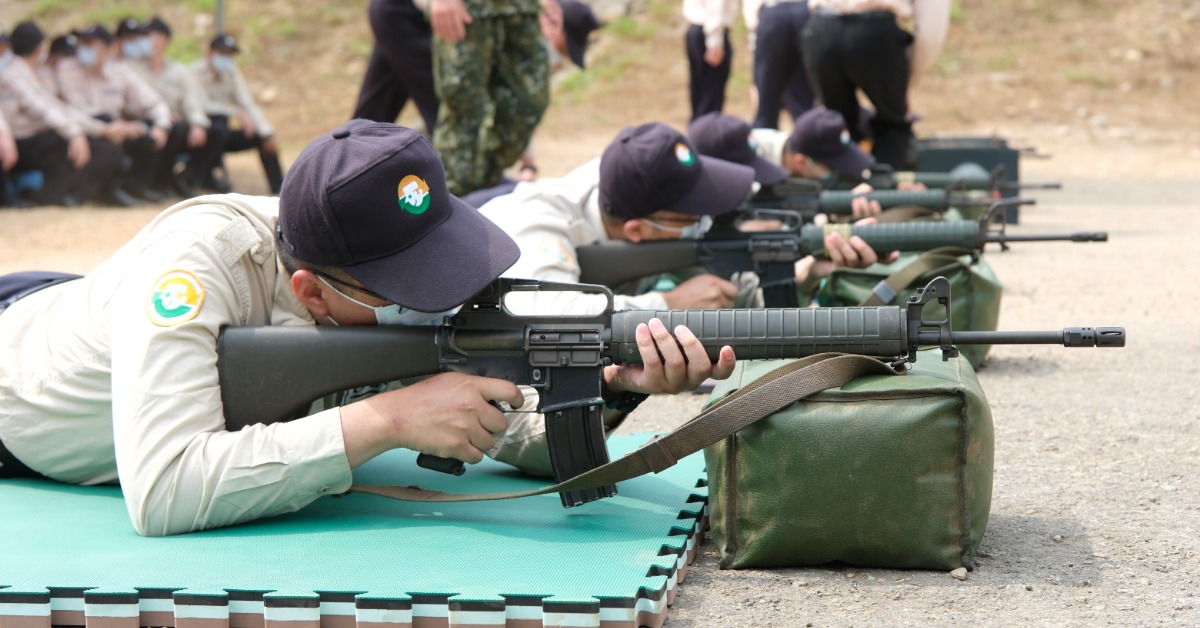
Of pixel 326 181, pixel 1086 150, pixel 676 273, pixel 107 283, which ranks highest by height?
pixel 326 181

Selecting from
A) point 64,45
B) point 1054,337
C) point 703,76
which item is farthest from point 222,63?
point 1054,337

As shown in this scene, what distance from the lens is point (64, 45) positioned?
11766 millimetres

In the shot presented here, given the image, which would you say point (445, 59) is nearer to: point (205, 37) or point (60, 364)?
point (60, 364)

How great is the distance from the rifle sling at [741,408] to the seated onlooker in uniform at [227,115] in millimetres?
10511

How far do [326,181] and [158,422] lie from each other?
59cm

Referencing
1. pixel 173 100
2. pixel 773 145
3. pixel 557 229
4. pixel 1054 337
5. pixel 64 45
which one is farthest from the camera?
pixel 173 100

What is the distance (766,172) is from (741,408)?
3776mm

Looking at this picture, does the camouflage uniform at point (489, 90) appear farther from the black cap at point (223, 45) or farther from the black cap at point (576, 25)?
the black cap at point (223, 45)

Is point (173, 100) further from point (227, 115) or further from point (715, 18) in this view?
point (715, 18)

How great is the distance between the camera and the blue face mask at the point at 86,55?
11.9m

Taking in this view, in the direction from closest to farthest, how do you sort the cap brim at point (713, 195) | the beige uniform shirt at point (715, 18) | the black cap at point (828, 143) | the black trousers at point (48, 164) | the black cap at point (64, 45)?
the cap brim at point (713, 195) → the black cap at point (828, 143) → the beige uniform shirt at point (715, 18) → the black trousers at point (48, 164) → the black cap at point (64, 45)

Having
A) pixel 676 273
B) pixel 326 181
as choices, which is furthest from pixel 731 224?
pixel 326 181

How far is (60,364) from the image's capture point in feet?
9.93

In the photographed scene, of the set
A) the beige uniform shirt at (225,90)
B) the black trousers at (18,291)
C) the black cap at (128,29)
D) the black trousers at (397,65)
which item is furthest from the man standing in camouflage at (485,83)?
the black cap at (128,29)
